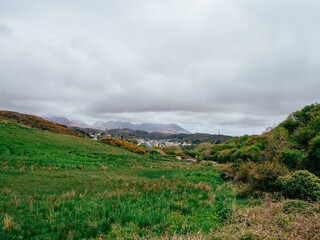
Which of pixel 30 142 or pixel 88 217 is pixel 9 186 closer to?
pixel 88 217

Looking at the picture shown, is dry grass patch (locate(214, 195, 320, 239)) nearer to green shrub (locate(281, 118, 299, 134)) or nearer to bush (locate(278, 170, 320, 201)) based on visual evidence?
bush (locate(278, 170, 320, 201))

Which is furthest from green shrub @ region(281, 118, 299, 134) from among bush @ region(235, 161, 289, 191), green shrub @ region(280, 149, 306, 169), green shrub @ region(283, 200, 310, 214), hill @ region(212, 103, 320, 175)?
green shrub @ region(283, 200, 310, 214)

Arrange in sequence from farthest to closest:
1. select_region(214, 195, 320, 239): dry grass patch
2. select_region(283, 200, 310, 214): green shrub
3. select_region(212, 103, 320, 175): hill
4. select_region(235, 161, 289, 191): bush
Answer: select_region(212, 103, 320, 175): hill
select_region(235, 161, 289, 191): bush
select_region(283, 200, 310, 214): green shrub
select_region(214, 195, 320, 239): dry grass patch

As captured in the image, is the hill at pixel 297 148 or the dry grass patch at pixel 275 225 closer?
the dry grass patch at pixel 275 225

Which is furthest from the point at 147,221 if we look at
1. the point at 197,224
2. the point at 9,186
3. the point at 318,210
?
the point at 9,186

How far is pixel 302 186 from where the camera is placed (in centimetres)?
873

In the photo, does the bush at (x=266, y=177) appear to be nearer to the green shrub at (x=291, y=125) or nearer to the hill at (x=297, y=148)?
the hill at (x=297, y=148)

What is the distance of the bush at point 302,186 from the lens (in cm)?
824

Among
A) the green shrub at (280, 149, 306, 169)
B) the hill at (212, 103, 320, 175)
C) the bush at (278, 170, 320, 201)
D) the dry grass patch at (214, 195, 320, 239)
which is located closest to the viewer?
the dry grass patch at (214, 195, 320, 239)

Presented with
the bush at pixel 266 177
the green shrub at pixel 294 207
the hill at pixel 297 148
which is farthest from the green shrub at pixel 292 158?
the green shrub at pixel 294 207

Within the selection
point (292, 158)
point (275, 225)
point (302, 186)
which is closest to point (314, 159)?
point (292, 158)

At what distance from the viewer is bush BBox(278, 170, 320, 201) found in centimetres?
824

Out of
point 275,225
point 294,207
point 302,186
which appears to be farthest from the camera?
point 302,186

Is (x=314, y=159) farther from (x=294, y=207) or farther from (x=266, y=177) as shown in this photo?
(x=294, y=207)
